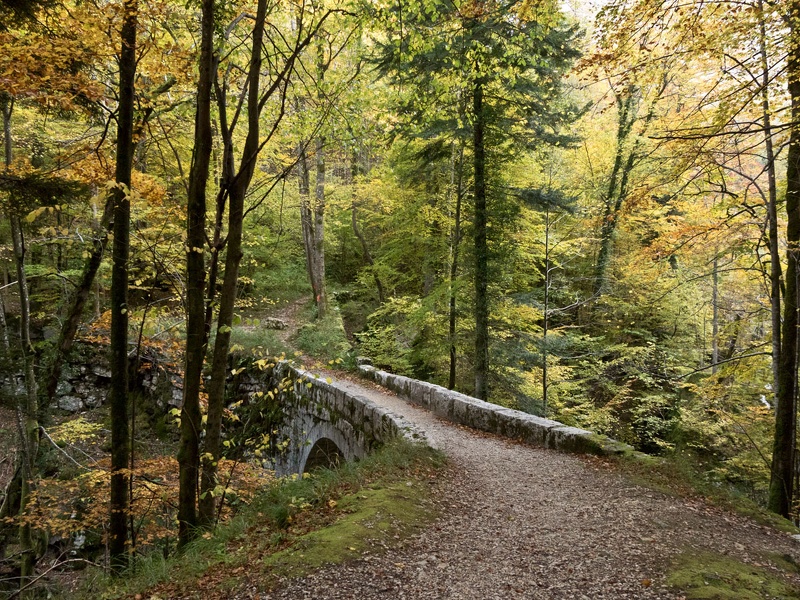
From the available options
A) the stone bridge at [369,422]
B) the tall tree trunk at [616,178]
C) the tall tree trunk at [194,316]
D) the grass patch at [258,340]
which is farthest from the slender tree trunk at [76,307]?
the tall tree trunk at [616,178]

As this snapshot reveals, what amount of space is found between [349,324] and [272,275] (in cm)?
488

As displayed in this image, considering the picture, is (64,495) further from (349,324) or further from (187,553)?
(349,324)

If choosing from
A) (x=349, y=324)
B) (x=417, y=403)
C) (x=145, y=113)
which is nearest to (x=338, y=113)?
(x=145, y=113)

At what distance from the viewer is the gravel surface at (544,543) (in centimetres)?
322

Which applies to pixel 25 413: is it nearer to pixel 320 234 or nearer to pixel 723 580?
pixel 723 580

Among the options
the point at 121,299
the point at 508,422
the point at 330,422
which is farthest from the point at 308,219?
the point at 121,299

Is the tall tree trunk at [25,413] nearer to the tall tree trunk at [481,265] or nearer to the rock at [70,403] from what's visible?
A: the rock at [70,403]

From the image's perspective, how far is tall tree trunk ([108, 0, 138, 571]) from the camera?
5.15 m

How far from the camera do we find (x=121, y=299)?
17.2 feet

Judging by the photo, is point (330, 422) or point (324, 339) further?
point (324, 339)

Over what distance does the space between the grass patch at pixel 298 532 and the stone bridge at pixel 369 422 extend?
1.00m

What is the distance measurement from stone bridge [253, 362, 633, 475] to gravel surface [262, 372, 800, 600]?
3.82ft

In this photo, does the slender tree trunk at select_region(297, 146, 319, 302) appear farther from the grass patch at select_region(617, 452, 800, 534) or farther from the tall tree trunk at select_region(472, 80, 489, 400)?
the grass patch at select_region(617, 452, 800, 534)

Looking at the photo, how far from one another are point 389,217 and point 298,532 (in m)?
13.2
